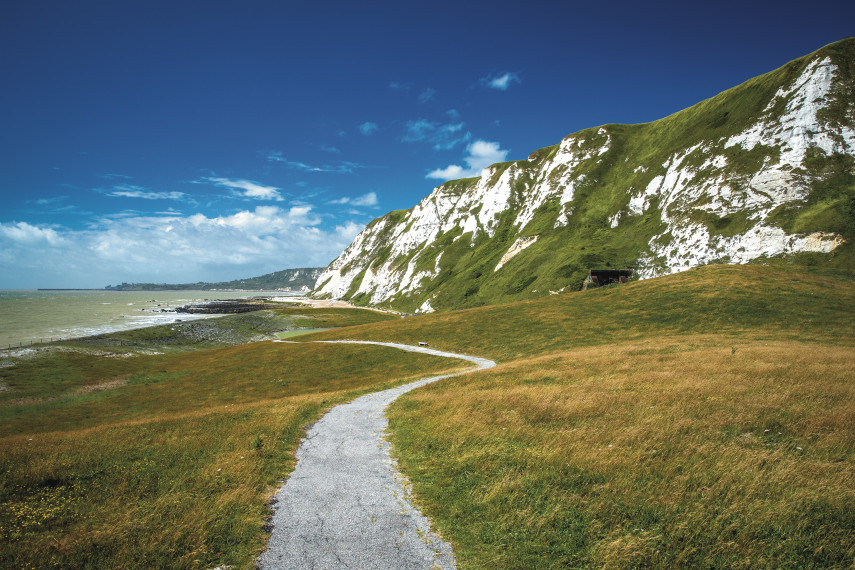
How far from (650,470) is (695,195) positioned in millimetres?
98313

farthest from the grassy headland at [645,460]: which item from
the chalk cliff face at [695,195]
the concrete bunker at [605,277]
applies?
the chalk cliff face at [695,195]

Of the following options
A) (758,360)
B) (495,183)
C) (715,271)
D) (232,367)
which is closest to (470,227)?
(495,183)

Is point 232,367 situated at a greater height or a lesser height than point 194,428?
lesser

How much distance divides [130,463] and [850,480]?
2138 cm

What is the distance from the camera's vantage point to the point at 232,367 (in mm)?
55375

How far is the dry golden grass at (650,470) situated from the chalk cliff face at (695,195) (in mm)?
65184

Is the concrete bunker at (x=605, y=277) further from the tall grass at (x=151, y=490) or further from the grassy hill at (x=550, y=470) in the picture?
the tall grass at (x=151, y=490)

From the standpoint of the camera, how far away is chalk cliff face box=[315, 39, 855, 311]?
66875 millimetres

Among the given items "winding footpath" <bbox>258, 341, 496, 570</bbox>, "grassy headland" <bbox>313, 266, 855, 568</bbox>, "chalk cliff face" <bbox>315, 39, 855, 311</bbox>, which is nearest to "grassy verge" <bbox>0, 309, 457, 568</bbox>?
"winding footpath" <bbox>258, 341, 496, 570</bbox>

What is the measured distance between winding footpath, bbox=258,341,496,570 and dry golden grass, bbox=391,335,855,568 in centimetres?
73

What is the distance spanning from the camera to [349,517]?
32.7 ft

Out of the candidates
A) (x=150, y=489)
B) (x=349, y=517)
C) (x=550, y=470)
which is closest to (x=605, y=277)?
(x=550, y=470)

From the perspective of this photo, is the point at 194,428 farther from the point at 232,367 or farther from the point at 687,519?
the point at 232,367

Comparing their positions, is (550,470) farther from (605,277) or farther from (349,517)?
(605,277)
